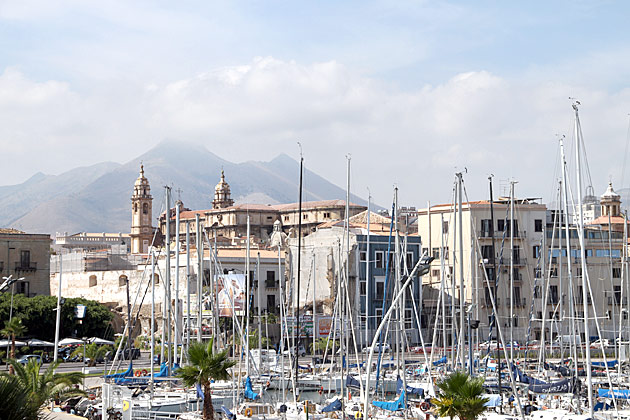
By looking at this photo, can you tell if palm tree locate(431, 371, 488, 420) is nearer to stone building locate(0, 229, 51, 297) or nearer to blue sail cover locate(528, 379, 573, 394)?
blue sail cover locate(528, 379, 573, 394)

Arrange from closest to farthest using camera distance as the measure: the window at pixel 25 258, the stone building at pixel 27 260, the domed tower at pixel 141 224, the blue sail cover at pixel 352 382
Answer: the blue sail cover at pixel 352 382 → the stone building at pixel 27 260 → the window at pixel 25 258 → the domed tower at pixel 141 224

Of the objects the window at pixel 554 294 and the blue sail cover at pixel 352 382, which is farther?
the window at pixel 554 294

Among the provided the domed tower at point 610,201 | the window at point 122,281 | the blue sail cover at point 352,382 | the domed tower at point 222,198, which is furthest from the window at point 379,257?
the domed tower at point 222,198

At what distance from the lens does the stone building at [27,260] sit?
231 ft

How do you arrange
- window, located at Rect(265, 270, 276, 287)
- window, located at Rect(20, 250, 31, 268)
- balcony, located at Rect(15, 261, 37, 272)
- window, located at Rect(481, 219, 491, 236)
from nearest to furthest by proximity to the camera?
balcony, located at Rect(15, 261, 37, 272)
window, located at Rect(20, 250, 31, 268)
window, located at Rect(481, 219, 491, 236)
window, located at Rect(265, 270, 276, 287)

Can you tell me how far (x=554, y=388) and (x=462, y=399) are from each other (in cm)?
1585

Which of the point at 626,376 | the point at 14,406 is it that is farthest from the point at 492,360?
the point at 14,406

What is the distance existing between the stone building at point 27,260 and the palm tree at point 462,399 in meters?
53.6

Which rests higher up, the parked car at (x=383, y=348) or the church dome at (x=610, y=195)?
the church dome at (x=610, y=195)

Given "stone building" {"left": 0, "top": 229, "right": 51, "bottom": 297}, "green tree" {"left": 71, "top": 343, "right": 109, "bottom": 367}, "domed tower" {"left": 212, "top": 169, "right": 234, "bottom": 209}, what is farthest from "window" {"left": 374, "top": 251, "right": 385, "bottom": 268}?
"domed tower" {"left": 212, "top": 169, "right": 234, "bottom": 209}

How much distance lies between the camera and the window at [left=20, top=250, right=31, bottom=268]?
71250mm

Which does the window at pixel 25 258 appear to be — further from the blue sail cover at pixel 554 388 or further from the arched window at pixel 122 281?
the blue sail cover at pixel 554 388

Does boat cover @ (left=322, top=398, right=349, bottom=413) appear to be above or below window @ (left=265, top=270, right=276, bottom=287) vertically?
below

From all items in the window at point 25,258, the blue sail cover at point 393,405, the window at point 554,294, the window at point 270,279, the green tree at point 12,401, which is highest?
the window at point 25,258
